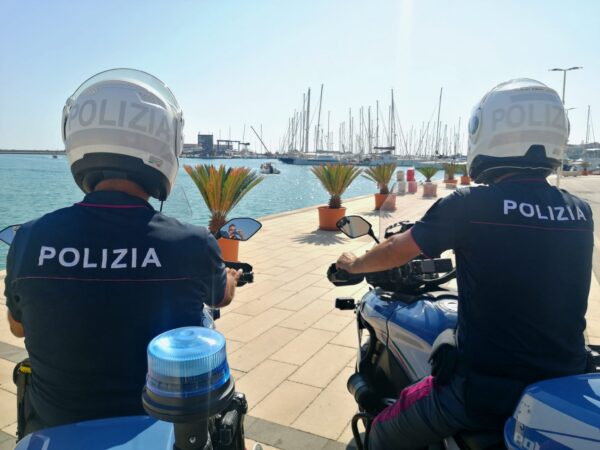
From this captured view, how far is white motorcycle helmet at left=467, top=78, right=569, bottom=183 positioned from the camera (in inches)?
73.9

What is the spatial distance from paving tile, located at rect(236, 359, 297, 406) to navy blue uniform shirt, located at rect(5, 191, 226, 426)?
2.11m

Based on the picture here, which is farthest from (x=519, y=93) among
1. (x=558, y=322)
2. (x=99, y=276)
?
(x=99, y=276)

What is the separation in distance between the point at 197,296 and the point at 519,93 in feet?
4.98

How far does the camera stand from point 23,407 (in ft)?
5.34

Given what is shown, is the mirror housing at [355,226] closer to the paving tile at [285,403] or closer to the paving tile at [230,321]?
the paving tile at [285,403]

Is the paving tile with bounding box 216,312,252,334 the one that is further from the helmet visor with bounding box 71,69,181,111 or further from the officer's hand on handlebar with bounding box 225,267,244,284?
the helmet visor with bounding box 71,69,181,111

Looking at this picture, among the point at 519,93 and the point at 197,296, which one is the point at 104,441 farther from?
the point at 519,93

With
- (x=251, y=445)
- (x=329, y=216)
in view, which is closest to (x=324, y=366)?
(x=251, y=445)

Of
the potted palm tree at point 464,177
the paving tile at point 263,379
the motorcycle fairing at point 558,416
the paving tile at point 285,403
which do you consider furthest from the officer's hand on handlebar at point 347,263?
the potted palm tree at point 464,177

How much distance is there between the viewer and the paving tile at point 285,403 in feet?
10.6

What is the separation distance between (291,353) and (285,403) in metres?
0.87

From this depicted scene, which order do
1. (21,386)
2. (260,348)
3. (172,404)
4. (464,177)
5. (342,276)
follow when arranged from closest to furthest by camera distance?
(172,404)
(21,386)
(342,276)
(260,348)
(464,177)

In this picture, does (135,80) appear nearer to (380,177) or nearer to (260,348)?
(260,348)

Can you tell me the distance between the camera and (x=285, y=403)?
341 cm
